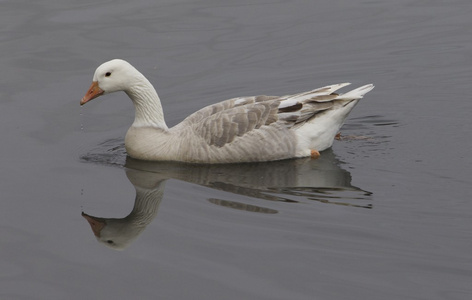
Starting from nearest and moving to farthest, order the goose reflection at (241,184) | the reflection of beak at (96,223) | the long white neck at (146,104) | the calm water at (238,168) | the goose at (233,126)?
the calm water at (238,168), the reflection of beak at (96,223), the goose reflection at (241,184), the goose at (233,126), the long white neck at (146,104)

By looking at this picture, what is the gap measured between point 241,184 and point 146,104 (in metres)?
2.33

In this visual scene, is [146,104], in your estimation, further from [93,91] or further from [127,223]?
[127,223]

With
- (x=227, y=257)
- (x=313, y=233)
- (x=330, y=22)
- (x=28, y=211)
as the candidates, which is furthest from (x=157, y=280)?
(x=330, y=22)

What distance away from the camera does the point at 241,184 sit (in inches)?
465

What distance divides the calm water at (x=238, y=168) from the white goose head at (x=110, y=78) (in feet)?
3.31

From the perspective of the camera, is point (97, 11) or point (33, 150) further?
point (97, 11)

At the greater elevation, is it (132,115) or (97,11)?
(97,11)

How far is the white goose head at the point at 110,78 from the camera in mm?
12875

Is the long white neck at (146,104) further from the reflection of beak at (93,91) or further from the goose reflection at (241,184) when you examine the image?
the goose reflection at (241,184)

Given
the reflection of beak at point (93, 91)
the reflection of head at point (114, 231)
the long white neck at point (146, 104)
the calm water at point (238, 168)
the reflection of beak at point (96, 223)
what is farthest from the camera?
the long white neck at point (146, 104)

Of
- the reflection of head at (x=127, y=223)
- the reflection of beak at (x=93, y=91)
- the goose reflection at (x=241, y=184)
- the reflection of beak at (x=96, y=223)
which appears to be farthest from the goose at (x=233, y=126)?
the reflection of beak at (x=96, y=223)

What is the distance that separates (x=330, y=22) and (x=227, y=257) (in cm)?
1000

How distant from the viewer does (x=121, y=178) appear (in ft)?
40.1

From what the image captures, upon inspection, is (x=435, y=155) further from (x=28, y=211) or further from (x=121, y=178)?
(x=28, y=211)
